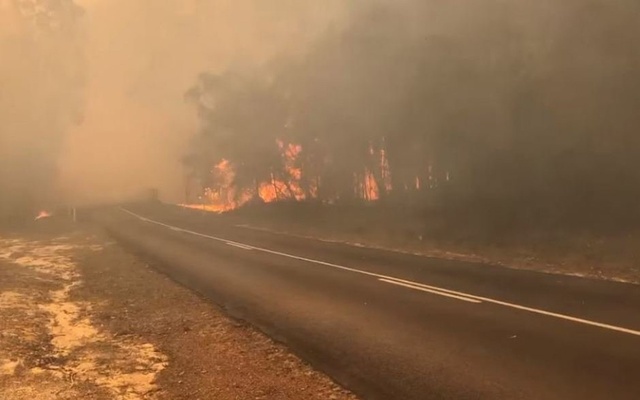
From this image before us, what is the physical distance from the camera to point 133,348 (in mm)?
6777

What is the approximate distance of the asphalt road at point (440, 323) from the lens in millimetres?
5074

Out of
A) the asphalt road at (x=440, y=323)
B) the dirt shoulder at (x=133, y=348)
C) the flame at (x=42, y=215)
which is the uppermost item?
the flame at (x=42, y=215)

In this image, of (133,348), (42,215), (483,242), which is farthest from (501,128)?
(42,215)

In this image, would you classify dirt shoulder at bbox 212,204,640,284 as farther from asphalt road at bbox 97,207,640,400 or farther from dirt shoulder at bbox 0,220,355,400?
dirt shoulder at bbox 0,220,355,400

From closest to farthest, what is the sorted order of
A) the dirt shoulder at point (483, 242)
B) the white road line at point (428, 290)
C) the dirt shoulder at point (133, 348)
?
the dirt shoulder at point (133, 348)
the white road line at point (428, 290)
the dirt shoulder at point (483, 242)

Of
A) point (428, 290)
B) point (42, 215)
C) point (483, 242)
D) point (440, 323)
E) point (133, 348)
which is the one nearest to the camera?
point (133, 348)

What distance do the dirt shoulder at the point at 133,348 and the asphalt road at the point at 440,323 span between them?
18.7 inches

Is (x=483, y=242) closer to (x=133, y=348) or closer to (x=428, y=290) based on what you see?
(x=428, y=290)

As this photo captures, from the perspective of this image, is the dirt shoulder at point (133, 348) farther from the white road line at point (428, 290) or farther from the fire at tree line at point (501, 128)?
the fire at tree line at point (501, 128)

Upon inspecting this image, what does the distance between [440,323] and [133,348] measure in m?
3.88

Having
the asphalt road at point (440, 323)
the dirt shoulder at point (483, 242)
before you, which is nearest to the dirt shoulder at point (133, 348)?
the asphalt road at point (440, 323)

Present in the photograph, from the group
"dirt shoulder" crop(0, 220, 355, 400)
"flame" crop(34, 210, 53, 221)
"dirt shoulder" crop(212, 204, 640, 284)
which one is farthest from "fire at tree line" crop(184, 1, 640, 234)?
"flame" crop(34, 210, 53, 221)

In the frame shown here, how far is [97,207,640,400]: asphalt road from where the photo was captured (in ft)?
16.6

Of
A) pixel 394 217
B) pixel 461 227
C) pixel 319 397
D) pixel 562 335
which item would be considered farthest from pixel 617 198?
pixel 319 397
